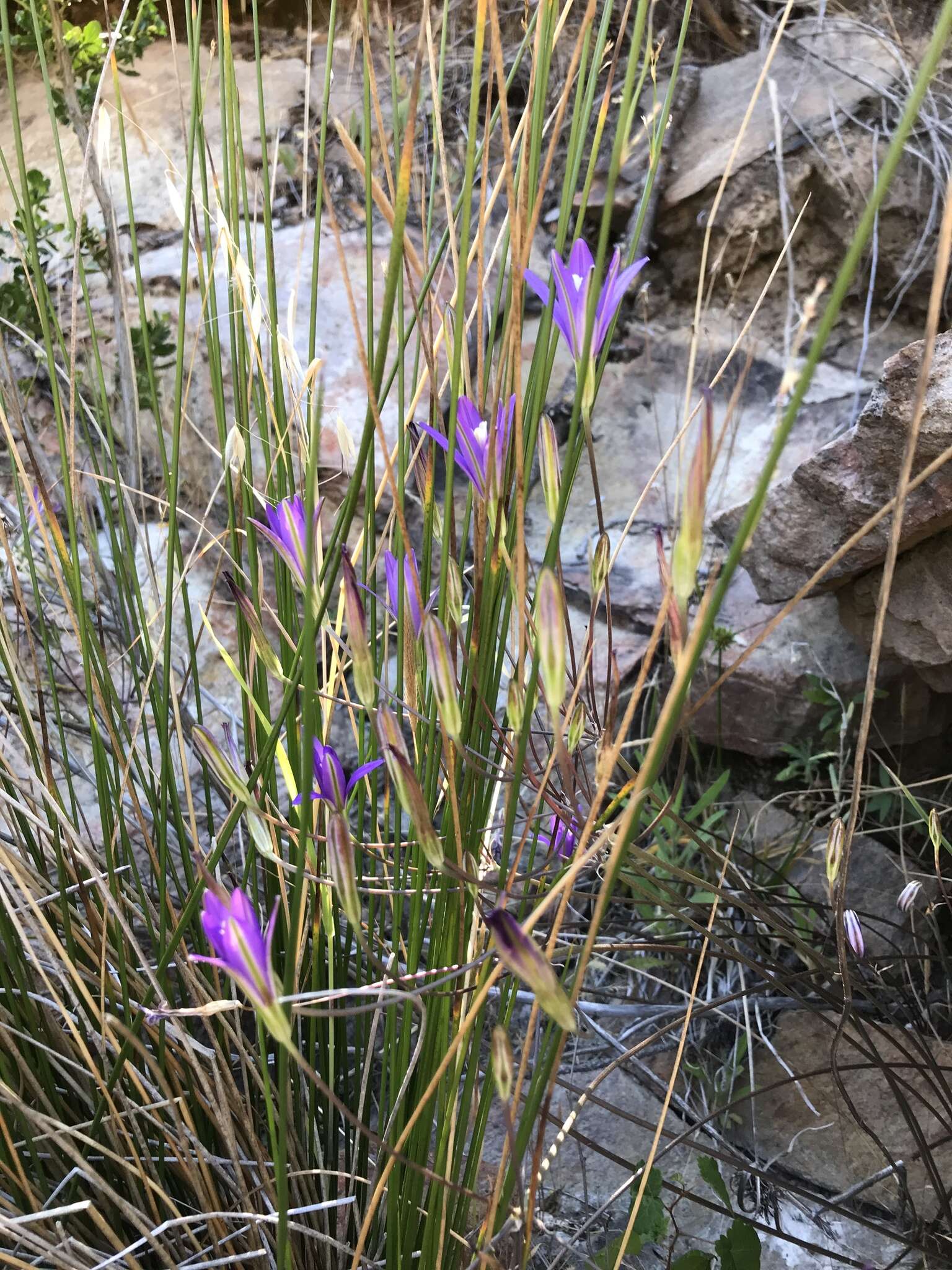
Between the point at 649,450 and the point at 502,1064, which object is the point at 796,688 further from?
the point at 502,1064

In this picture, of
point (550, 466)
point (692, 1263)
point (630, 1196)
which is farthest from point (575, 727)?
point (630, 1196)

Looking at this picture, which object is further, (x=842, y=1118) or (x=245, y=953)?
(x=842, y=1118)

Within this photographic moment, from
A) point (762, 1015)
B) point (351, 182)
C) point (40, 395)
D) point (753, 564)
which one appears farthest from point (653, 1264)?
point (351, 182)

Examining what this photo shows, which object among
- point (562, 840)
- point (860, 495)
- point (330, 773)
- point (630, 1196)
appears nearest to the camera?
point (330, 773)

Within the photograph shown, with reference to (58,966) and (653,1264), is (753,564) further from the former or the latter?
(58,966)

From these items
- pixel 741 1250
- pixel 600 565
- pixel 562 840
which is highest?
pixel 600 565

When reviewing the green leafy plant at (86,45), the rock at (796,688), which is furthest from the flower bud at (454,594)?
the green leafy plant at (86,45)

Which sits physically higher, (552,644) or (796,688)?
(552,644)

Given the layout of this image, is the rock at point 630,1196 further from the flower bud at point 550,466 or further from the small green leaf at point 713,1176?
the flower bud at point 550,466
